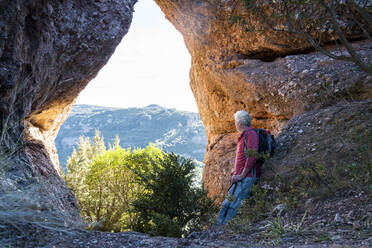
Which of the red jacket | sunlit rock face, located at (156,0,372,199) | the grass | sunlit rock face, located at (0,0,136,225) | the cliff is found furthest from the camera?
sunlit rock face, located at (156,0,372,199)

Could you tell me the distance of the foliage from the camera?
18.2ft

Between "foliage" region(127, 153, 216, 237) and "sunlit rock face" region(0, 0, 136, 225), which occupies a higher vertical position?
"sunlit rock face" region(0, 0, 136, 225)

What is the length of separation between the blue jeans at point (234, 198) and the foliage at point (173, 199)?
1.76 ft

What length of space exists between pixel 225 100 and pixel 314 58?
11.5 feet

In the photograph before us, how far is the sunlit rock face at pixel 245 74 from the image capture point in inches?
296

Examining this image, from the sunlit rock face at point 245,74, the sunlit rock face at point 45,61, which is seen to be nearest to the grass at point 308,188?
the sunlit rock face at point 245,74

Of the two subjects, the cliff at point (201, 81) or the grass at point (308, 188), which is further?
the cliff at point (201, 81)

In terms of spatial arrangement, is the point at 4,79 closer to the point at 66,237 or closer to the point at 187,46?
the point at 66,237

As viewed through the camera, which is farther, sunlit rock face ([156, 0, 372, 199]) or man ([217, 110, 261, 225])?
sunlit rock face ([156, 0, 372, 199])

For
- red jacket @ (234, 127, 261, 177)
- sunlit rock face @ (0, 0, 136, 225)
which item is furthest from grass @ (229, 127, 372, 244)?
sunlit rock face @ (0, 0, 136, 225)

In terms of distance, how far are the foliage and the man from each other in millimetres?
612

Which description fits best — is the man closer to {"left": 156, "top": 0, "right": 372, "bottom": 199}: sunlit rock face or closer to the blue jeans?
the blue jeans

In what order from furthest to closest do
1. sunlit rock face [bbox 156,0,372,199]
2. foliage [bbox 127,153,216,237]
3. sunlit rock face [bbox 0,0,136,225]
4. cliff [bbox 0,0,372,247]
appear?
sunlit rock face [bbox 156,0,372,199]
foliage [bbox 127,153,216,237]
cliff [bbox 0,0,372,247]
sunlit rock face [bbox 0,0,136,225]

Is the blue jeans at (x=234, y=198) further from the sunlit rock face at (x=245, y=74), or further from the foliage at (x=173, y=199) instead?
the sunlit rock face at (x=245, y=74)
